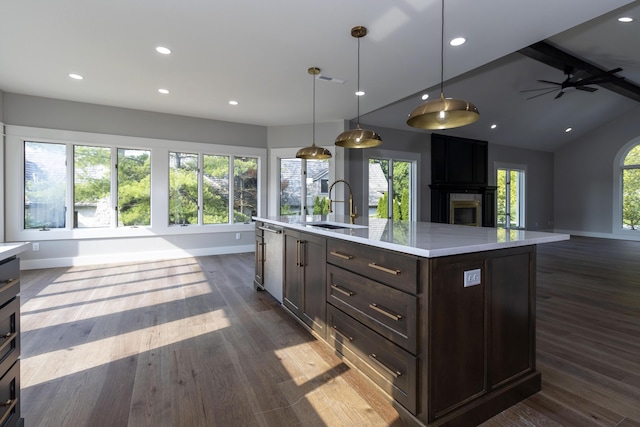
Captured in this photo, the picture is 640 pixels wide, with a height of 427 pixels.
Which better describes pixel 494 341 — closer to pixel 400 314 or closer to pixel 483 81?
pixel 400 314

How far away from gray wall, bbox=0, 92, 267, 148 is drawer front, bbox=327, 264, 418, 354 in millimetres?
5058

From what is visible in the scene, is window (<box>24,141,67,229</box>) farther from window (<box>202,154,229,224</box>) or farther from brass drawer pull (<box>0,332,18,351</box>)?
brass drawer pull (<box>0,332,18,351</box>)

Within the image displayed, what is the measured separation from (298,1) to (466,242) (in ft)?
7.75

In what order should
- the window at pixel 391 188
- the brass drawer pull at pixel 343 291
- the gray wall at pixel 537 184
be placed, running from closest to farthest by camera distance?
1. the brass drawer pull at pixel 343 291
2. the window at pixel 391 188
3. the gray wall at pixel 537 184

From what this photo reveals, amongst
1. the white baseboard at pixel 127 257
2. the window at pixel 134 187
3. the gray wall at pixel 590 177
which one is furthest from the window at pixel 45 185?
the gray wall at pixel 590 177

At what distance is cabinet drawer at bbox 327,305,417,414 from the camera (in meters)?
1.56

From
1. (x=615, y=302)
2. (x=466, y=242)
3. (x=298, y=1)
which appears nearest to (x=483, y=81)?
(x=615, y=302)

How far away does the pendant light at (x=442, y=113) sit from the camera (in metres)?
2.07

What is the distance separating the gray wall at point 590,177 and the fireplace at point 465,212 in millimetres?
3958

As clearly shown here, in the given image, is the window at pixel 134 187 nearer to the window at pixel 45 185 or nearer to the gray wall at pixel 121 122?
the gray wall at pixel 121 122

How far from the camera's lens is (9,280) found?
132 centimetres

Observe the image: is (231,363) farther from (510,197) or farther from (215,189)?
(510,197)

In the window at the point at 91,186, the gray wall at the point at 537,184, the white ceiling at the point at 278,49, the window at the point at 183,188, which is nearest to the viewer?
the white ceiling at the point at 278,49

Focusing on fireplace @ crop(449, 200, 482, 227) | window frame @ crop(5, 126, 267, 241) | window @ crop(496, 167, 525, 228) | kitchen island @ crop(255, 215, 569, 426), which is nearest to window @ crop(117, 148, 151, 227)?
window frame @ crop(5, 126, 267, 241)
